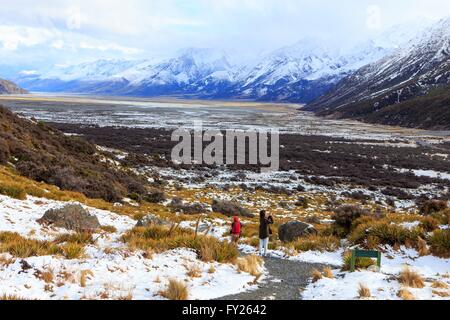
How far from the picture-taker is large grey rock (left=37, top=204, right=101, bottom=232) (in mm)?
13258

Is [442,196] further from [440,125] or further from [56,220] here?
[440,125]

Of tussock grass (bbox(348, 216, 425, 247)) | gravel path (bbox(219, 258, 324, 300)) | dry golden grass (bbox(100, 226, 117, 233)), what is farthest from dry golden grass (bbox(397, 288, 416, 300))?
dry golden grass (bbox(100, 226, 117, 233))

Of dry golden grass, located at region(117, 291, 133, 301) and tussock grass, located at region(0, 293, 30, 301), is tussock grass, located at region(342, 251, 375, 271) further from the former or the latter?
tussock grass, located at region(0, 293, 30, 301)

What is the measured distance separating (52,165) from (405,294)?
71.0 feet

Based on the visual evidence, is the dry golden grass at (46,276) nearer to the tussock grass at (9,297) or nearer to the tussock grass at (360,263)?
the tussock grass at (9,297)

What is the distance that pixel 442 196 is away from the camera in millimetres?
37312

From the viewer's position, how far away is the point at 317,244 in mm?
13383

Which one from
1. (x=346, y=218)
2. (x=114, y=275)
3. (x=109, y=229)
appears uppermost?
(x=114, y=275)

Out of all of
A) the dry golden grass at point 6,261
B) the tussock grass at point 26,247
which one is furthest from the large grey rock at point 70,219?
the dry golden grass at point 6,261

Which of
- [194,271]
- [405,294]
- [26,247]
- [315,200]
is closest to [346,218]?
[405,294]

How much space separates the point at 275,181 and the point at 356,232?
28737 mm

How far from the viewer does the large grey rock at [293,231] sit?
15.3 metres

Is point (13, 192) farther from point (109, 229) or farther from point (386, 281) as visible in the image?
point (386, 281)

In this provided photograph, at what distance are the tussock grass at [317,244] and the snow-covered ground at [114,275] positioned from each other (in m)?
3.77
